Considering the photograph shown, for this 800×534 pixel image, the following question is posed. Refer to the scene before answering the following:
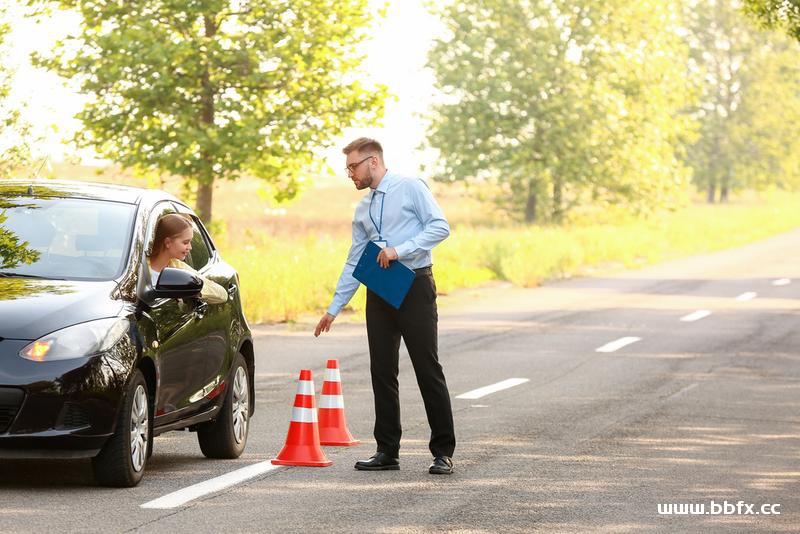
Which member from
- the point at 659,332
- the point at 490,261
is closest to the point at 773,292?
the point at 490,261

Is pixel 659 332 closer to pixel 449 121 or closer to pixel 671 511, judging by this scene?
pixel 671 511

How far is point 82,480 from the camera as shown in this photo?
8.05 meters

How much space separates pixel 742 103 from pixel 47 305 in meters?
83.3

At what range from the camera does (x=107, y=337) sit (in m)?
7.54

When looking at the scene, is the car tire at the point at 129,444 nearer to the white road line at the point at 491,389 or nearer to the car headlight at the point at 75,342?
the car headlight at the point at 75,342

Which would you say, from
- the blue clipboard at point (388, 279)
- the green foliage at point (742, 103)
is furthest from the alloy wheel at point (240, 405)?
the green foliage at point (742, 103)

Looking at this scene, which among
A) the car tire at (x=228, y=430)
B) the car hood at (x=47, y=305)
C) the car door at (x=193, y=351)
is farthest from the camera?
the car tire at (x=228, y=430)

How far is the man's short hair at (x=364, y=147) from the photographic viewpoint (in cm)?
861

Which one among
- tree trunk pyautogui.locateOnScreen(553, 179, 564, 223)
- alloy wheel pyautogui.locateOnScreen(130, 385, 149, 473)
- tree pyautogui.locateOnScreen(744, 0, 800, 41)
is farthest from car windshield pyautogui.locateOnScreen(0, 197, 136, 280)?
tree trunk pyautogui.locateOnScreen(553, 179, 564, 223)

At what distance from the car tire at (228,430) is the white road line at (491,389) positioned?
3.83 metres

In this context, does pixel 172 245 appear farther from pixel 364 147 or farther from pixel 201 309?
pixel 364 147

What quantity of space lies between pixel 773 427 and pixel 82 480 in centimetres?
560

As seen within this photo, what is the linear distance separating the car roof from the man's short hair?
4.09ft

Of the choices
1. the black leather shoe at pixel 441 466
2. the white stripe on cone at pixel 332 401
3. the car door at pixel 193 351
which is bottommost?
the black leather shoe at pixel 441 466
